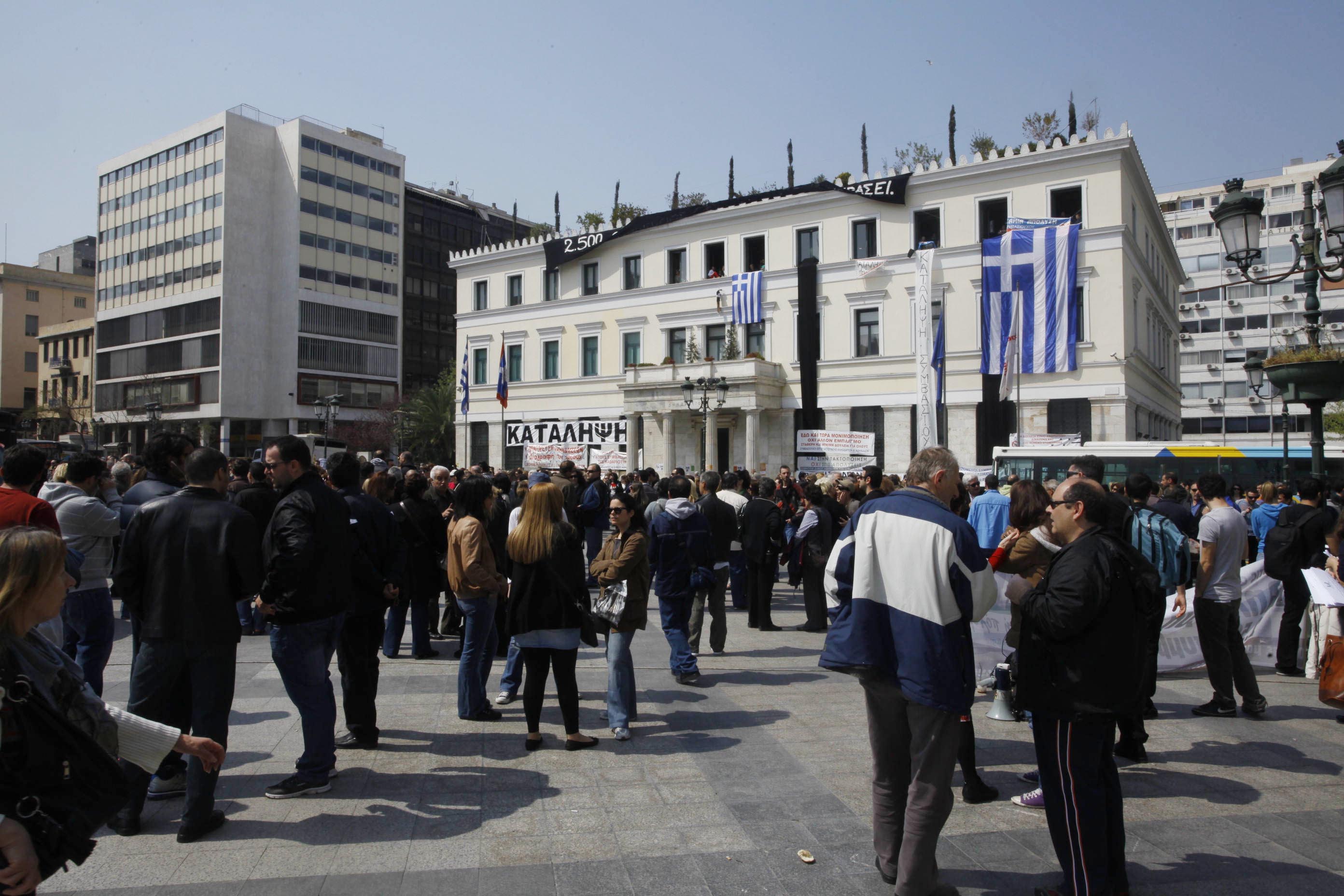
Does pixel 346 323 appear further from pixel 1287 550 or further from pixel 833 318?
pixel 1287 550

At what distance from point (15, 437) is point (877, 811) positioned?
30.8 m

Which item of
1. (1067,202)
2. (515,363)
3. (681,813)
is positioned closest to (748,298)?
(1067,202)

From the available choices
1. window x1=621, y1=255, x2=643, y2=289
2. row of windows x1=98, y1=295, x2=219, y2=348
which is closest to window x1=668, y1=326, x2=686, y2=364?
window x1=621, y1=255, x2=643, y2=289

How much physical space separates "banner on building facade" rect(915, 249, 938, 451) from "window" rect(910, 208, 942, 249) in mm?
2649

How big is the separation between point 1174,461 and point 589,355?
30123 millimetres

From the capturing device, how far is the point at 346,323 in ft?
200

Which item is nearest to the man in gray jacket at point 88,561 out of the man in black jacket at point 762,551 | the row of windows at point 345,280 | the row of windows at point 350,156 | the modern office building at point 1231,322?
the man in black jacket at point 762,551

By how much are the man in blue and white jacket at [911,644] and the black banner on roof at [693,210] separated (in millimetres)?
37905

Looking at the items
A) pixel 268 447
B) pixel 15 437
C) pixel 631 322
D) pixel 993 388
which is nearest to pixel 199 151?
pixel 631 322

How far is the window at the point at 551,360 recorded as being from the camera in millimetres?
49656

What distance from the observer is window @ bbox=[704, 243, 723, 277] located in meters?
44.5

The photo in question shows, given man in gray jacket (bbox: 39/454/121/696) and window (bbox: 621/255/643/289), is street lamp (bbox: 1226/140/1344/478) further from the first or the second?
window (bbox: 621/255/643/289)

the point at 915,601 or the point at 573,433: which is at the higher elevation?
the point at 573,433

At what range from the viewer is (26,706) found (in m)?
2.18
